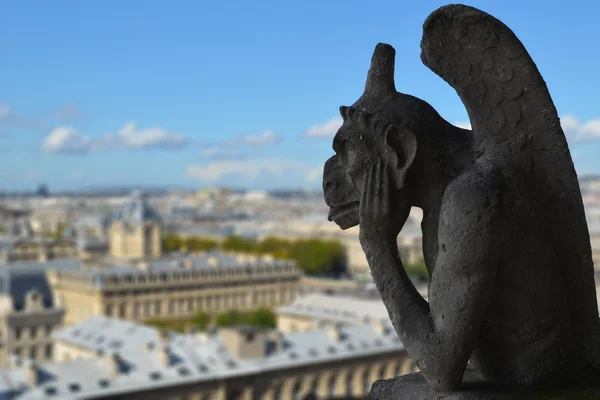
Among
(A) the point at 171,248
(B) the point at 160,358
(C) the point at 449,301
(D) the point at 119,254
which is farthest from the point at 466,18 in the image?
(A) the point at 171,248

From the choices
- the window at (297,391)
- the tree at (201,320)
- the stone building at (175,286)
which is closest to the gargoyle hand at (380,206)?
the window at (297,391)

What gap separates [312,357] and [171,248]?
206ft

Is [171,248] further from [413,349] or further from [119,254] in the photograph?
[413,349]

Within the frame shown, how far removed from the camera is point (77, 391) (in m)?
25.0

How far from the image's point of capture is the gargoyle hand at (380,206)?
123 inches

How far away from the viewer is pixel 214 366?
93.0 feet

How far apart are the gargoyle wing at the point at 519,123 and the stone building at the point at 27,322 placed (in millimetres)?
41512

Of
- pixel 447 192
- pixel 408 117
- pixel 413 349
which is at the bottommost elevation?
pixel 413 349

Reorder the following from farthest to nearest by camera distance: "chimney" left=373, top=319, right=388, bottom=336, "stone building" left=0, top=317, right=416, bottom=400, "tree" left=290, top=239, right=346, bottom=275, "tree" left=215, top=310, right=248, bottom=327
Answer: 1. "tree" left=290, top=239, right=346, bottom=275
2. "tree" left=215, top=310, right=248, bottom=327
3. "chimney" left=373, top=319, right=388, bottom=336
4. "stone building" left=0, top=317, right=416, bottom=400

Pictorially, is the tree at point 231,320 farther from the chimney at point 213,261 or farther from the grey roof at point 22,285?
the chimney at point 213,261

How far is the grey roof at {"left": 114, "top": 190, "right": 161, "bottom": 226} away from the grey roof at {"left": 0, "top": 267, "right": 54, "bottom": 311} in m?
17.3

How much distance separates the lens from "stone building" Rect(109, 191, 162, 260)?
71.5 meters

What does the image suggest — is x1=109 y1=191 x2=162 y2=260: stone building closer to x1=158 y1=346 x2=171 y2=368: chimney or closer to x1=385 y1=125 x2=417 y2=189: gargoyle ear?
x1=158 y1=346 x2=171 y2=368: chimney

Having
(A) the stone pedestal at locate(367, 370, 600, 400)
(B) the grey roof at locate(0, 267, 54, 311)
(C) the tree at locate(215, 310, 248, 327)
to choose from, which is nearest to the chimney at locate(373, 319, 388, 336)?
(C) the tree at locate(215, 310, 248, 327)
